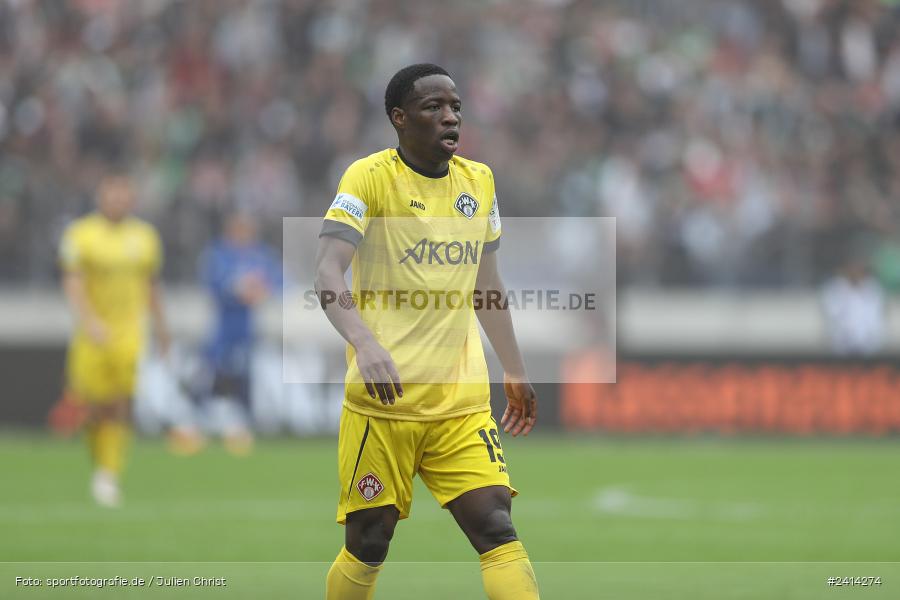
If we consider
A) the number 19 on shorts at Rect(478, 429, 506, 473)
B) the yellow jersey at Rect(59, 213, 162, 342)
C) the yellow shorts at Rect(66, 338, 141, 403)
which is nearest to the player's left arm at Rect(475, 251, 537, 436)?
the number 19 on shorts at Rect(478, 429, 506, 473)

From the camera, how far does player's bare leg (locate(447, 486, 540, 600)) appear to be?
5406 mm

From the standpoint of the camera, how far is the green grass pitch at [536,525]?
784 centimetres

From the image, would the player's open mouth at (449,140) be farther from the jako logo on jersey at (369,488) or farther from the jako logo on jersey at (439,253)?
the jako logo on jersey at (369,488)

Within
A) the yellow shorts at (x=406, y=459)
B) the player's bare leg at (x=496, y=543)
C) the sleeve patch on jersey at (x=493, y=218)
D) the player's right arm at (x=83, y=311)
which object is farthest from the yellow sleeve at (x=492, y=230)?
the player's right arm at (x=83, y=311)

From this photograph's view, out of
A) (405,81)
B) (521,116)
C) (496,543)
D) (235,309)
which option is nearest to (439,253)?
(405,81)

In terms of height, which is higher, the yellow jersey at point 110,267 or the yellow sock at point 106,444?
the yellow jersey at point 110,267

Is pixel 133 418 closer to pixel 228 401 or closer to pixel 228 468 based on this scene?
pixel 228 401

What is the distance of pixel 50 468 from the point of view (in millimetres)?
14406

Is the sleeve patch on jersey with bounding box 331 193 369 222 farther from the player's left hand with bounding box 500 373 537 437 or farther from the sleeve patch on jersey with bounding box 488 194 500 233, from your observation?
the player's left hand with bounding box 500 373 537 437

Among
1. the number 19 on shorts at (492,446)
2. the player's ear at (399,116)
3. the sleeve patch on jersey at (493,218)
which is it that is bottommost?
the number 19 on shorts at (492,446)

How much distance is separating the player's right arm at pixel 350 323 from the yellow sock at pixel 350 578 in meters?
0.70

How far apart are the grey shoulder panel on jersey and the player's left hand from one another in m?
0.98

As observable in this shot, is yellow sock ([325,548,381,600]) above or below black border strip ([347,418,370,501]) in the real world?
below

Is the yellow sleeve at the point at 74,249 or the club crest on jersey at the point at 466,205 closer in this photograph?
the club crest on jersey at the point at 466,205
